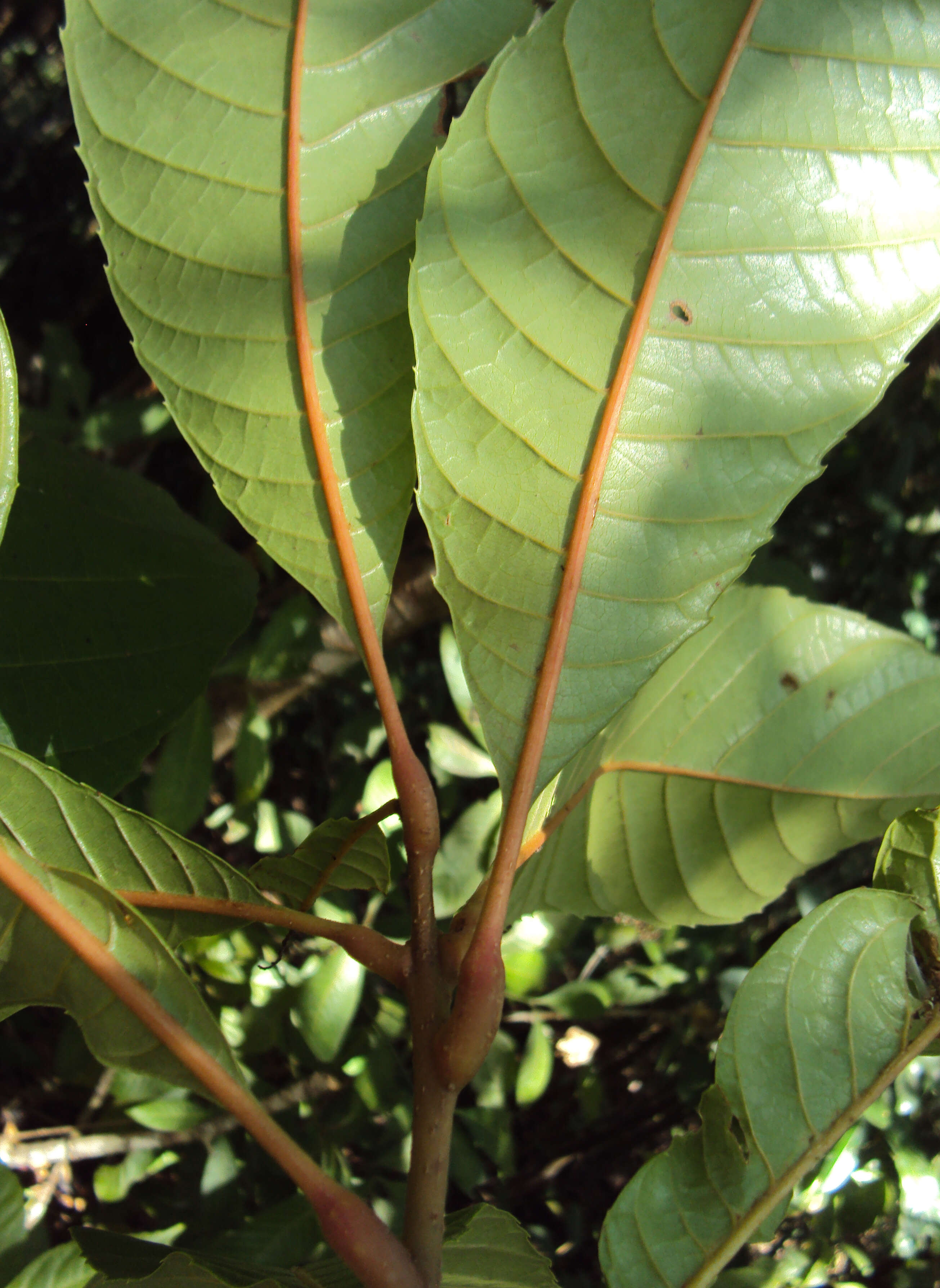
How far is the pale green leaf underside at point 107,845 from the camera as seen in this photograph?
45 cm

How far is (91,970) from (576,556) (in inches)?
12.5

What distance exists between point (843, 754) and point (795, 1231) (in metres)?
1.34

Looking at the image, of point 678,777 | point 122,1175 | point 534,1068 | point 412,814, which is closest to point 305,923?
point 412,814

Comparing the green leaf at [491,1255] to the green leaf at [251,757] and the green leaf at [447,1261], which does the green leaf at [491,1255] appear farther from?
the green leaf at [251,757]

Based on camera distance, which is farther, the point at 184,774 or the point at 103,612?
the point at 184,774

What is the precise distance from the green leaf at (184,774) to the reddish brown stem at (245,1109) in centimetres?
70

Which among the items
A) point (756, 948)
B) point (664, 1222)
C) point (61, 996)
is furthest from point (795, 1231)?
point (61, 996)

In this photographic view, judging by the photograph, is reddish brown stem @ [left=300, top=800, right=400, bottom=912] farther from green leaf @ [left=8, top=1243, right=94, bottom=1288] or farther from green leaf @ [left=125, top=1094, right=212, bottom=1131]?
green leaf @ [left=125, top=1094, right=212, bottom=1131]

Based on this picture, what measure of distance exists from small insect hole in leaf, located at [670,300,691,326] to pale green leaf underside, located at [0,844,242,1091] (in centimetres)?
41

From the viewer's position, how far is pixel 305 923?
1.59 feet

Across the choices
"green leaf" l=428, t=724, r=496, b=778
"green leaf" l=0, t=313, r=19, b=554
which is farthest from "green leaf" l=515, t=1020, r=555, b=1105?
"green leaf" l=0, t=313, r=19, b=554

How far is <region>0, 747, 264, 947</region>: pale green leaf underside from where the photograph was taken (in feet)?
1.47

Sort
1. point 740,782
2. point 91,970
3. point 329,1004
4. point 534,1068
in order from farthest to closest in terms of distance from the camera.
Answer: point 534,1068
point 329,1004
point 740,782
point 91,970

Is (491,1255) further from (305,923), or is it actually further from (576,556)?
(576,556)
